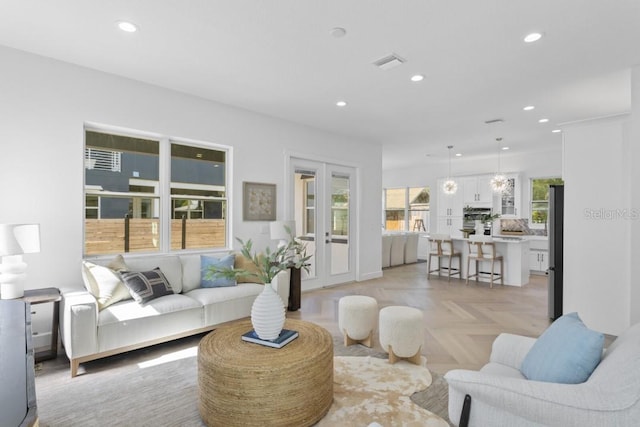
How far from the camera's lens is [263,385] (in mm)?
1967

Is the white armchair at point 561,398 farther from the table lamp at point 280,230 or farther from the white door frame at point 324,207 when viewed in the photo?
the white door frame at point 324,207

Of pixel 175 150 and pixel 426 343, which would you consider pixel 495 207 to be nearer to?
pixel 426 343

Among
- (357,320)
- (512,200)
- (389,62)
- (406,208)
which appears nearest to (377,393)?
(357,320)

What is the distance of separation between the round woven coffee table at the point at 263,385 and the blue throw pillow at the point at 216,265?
1.73 metres

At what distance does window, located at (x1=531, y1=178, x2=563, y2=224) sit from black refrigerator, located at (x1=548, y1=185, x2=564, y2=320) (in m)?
4.48

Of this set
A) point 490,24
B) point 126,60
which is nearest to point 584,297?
point 490,24

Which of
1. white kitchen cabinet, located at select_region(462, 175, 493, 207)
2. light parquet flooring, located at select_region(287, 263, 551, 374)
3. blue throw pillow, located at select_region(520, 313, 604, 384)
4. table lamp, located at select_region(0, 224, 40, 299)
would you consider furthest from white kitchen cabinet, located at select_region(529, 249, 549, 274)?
table lamp, located at select_region(0, 224, 40, 299)

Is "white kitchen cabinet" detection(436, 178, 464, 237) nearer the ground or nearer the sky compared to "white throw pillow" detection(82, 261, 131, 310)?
nearer the sky

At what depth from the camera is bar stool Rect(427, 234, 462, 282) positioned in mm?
6945

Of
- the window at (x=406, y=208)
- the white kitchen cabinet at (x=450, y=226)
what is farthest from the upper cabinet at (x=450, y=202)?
the window at (x=406, y=208)

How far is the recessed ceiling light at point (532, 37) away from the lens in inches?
113

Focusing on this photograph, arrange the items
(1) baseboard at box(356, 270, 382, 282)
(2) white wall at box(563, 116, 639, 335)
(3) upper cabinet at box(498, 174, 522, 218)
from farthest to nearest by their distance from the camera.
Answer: (3) upper cabinet at box(498, 174, 522, 218), (1) baseboard at box(356, 270, 382, 282), (2) white wall at box(563, 116, 639, 335)

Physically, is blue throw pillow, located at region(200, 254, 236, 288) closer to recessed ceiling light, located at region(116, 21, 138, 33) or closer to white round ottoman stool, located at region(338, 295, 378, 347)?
white round ottoman stool, located at region(338, 295, 378, 347)

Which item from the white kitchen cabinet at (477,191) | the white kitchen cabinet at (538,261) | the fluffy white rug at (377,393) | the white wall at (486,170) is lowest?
the fluffy white rug at (377,393)
